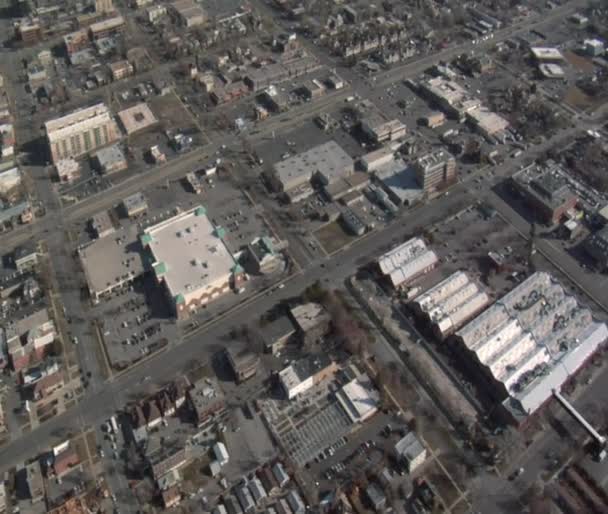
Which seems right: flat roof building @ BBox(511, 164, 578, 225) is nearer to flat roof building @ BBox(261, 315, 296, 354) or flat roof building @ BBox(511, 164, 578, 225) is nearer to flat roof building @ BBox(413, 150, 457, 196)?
flat roof building @ BBox(413, 150, 457, 196)

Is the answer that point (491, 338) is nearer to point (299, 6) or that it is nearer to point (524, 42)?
point (524, 42)

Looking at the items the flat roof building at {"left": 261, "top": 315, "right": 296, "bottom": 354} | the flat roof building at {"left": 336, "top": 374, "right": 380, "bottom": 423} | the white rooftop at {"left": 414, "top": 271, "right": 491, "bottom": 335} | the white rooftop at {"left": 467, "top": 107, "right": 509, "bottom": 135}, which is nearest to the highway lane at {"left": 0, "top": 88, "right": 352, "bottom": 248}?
the white rooftop at {"left": 467, "top": 107, "right": 509, "bottom": 135}

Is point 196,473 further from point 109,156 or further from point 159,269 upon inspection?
point 109,156

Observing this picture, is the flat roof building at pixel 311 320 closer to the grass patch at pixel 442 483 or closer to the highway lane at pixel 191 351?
the highway lane at pixel 191 351

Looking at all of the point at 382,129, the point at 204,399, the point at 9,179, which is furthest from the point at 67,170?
the point at 382,129

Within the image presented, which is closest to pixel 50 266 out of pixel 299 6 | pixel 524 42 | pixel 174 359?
pixel 174 359

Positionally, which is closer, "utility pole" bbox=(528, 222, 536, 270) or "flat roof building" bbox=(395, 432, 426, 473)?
"flat roof building" bbox=(395, 432, 426, 473)
